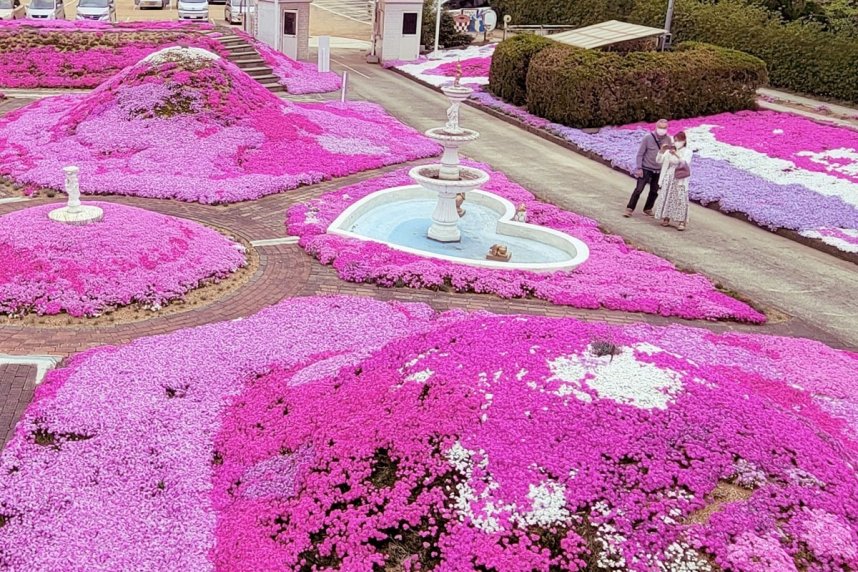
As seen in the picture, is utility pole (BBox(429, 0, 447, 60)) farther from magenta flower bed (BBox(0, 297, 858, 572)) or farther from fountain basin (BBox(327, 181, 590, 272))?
magenta flower bed (BBox(0, 297, 858, 572))

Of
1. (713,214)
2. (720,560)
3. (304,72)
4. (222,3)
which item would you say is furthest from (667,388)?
(222,3)

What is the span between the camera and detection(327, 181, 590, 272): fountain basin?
511 inches

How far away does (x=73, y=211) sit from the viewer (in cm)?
1090

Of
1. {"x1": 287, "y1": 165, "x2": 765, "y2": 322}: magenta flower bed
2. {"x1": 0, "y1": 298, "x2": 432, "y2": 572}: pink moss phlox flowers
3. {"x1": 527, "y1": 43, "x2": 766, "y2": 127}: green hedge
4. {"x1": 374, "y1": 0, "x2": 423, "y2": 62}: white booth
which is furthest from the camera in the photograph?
{"x1": 374, "y1": 0, "x2": 423, "y2": 62}: white booth

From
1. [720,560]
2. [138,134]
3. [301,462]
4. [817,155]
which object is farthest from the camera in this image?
[817,155]

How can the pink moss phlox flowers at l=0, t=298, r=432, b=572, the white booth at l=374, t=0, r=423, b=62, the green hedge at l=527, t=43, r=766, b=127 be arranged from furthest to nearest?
the white booth at l=374, t=0, r=423, b=62 → the green hedge at l=527, t=43, r=766, b=127 → the pink moss phlox flowers at l=0, t=298, r=432, b=572

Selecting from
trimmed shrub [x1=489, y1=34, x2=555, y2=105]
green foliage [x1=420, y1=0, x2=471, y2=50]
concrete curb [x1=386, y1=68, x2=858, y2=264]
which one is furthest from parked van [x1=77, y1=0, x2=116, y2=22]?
trimmed shrub [x1=489, y1=34, x2=555, y2=105]

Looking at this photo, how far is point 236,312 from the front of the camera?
33.2 ft

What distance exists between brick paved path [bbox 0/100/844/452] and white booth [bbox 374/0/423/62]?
23332 mm

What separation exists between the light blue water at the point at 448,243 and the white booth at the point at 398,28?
75.0 feet

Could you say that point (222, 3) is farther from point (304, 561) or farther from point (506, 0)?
point (304, 561)

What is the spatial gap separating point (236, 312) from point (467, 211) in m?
6.91

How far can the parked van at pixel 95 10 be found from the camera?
3472 cm

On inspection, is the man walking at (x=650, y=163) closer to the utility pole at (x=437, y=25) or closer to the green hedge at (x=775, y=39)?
the green hedge at (x=775, y=39)
